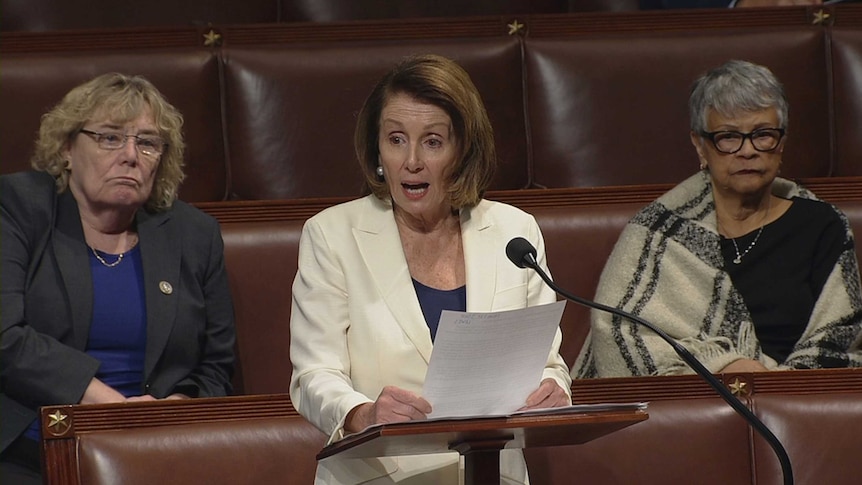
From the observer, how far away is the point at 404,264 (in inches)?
58.7

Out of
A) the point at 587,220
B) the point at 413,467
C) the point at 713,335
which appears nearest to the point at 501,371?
the point at 413,467

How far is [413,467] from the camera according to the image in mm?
1383

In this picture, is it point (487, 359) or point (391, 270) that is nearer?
point (487, 359)

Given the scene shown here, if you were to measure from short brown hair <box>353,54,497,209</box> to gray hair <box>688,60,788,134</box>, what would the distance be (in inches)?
22.1

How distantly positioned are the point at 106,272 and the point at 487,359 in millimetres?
882

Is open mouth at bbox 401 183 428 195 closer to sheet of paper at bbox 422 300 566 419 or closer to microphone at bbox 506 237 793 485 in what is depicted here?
microphone at bbox 506 237 793 485

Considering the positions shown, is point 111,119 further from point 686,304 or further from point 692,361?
point 692,361

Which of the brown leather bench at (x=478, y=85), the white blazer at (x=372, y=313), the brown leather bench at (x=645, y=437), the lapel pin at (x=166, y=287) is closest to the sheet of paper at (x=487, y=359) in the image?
the white blazer at (x=372, y=313)

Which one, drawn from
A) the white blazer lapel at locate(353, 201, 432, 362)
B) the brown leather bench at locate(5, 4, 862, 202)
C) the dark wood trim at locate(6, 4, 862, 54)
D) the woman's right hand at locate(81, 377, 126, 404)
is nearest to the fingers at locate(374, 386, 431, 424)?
the white blazer lapel at locate(353, 201, 432, 362)

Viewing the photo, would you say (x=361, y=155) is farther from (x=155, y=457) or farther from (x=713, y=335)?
(x=713, y=335)

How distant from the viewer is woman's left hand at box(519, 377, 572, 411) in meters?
1.25

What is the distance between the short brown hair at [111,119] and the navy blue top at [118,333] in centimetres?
17

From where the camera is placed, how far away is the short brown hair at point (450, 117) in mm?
1530

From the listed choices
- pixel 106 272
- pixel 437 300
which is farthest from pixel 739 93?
pixel 106 272
